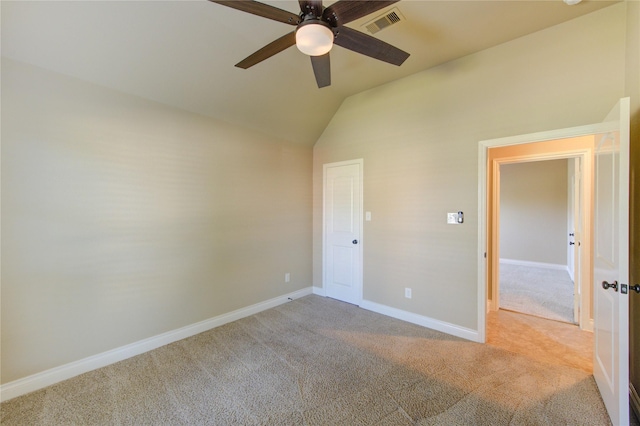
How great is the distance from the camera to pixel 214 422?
1.81 m

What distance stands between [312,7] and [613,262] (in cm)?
240

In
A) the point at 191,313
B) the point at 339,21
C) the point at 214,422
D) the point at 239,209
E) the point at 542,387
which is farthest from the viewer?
the point at 239,209

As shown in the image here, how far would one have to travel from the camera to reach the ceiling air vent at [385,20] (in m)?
2.17

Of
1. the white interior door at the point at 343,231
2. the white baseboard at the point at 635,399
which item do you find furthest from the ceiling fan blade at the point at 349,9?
the white baseboard at the point at 635,399

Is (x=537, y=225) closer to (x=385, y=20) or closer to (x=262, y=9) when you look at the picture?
(x=385, y=20)

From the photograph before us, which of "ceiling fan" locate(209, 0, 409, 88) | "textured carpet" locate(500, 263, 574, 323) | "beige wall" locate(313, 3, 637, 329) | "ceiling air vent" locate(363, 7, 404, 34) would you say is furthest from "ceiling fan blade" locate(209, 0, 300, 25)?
"textured carpet" locate(500, 263, 574, 323)

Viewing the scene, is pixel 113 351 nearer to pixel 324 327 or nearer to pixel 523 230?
pixel 324 327

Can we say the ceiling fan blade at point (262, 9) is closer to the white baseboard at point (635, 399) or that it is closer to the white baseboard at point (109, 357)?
the white baseboard at point (109, 357)

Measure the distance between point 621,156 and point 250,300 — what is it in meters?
3.75

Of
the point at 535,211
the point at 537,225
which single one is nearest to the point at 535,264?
the point at 537,225

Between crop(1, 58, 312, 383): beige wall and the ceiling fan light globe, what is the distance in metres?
1.99

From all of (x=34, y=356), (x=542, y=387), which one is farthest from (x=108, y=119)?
(x=542, y=387)

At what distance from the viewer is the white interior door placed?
3.93m

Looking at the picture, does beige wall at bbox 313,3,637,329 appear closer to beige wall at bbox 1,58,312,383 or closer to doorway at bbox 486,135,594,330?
doorway at bbox 486,135,594,330
